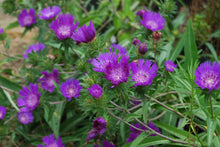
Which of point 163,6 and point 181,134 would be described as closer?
point 181,134

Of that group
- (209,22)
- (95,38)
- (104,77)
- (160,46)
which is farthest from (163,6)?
(209,22)

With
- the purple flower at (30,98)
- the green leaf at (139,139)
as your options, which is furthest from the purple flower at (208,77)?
the purple flower at (30,98)

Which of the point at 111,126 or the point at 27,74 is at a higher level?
the point at 111,126

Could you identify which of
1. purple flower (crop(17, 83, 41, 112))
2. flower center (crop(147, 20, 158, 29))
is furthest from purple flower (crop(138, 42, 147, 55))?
purple flower (crop(17, 83, 41, 112))

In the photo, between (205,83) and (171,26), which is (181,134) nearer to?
(205,83)

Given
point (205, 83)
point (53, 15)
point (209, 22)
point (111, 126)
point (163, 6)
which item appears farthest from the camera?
point (209, 22)

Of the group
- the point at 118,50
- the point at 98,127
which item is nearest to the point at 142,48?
the point at 118,50
